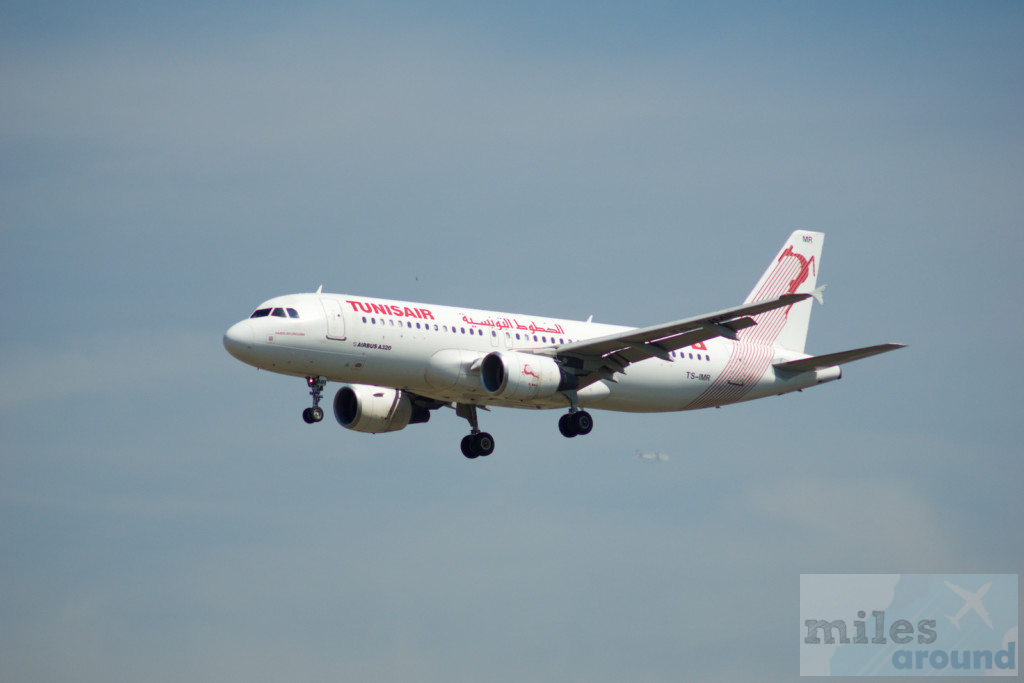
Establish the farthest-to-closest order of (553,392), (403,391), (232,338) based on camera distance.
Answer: (403,391) < (553,392) < (232,338)

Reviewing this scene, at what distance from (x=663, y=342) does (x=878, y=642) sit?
1162 cm

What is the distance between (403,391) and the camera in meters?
46.9

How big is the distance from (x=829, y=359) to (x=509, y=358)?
39.6 ft

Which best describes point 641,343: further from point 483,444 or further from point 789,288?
point 789,288

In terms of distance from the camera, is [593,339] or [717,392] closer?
[593,339]

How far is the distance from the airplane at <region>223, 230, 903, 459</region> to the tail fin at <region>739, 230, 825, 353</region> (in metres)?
0.08

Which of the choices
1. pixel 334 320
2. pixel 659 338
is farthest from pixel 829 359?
pixel 334 320

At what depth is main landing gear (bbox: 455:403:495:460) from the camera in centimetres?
4653

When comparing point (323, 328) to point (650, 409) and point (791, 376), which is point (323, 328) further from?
point (791, 376)

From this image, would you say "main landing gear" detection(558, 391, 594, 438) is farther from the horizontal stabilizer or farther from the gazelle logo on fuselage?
the gazelle logo on fuselage

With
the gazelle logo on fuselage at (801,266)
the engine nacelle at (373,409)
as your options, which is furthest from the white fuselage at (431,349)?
the gazelle logo on fuselage at (801,266)

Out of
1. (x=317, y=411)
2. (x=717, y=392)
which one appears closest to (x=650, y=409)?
(x=717, y=392)

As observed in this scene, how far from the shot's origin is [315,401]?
135 ft

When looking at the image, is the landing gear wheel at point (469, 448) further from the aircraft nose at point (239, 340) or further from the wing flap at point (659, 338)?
the aircraft nose at point (239, 340)
